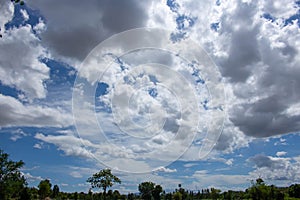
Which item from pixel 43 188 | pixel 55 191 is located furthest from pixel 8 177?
pixel 55 191

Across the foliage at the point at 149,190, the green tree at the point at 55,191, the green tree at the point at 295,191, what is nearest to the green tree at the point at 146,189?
the foliage at the point at 149,190

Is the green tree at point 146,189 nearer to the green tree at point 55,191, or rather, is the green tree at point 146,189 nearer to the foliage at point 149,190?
the foliage at point 149,190

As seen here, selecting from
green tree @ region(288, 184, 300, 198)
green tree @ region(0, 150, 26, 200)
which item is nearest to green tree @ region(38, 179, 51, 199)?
green tree @ region(0, 150, 26, 200)

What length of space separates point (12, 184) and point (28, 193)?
2123 centimetres

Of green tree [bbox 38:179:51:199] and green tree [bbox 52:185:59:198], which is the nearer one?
green tree [bbox 38:179:51:199]

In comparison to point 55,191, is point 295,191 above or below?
below

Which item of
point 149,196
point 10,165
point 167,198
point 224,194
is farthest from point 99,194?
point 10,165

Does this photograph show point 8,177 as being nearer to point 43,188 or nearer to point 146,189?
point 43,188

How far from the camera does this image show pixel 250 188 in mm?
81000

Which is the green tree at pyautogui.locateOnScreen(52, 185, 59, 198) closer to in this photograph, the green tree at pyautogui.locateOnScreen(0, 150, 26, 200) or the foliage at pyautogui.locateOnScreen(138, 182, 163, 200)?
the foliage at pyautogui.locateOnScreen(138, 182, 163, 200)

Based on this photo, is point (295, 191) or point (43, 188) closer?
point (43, 188)

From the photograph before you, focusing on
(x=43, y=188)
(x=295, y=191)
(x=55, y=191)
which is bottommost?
(x=295, y=191)

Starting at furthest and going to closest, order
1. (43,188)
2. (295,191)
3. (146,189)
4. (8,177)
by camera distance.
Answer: (146,189), (295,191), (43,188), (8,177)

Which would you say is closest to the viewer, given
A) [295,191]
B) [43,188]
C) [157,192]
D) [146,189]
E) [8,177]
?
[8,177]
